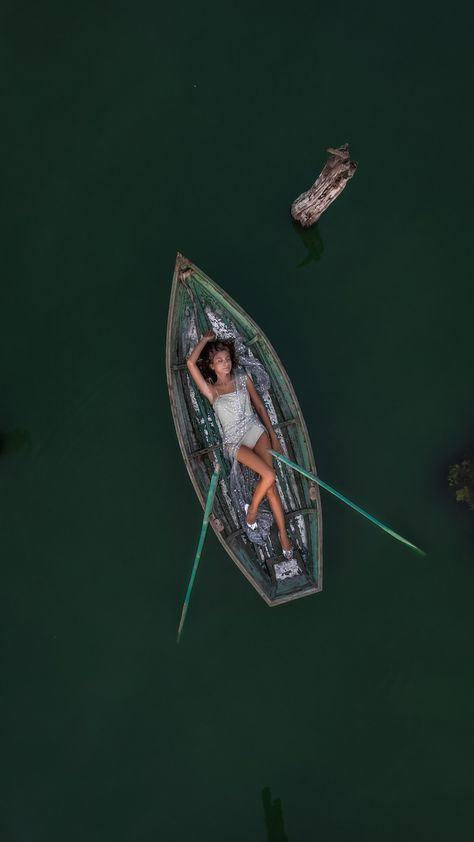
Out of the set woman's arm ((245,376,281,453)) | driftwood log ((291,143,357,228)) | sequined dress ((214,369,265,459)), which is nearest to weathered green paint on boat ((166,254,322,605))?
woman's arm ((245,376,281,453))

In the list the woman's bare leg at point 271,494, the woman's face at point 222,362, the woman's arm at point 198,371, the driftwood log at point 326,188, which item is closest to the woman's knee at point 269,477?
the woman's bare leg at point 271,494

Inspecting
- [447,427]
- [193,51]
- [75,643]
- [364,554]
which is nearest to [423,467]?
[447,427]

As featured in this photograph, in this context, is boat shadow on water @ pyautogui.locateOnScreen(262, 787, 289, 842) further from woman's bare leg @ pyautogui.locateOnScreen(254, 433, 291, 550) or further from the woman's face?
the woman's face

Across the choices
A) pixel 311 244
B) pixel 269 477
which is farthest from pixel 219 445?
pixel 311 244

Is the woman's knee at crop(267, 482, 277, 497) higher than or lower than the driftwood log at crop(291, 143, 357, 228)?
lower

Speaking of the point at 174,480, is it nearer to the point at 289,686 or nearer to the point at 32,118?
the point at 289,686

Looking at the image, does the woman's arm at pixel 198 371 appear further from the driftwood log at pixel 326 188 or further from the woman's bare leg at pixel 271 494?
the driftwood log at pixel 326 188

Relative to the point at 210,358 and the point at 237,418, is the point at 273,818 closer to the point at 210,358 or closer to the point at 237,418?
the point at 237,418
